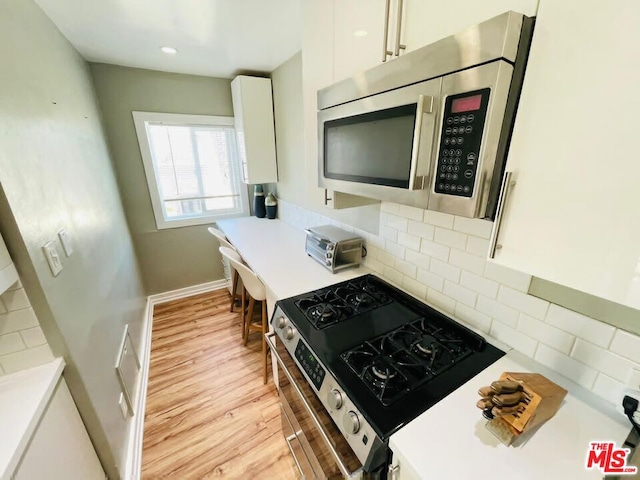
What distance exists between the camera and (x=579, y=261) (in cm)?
51

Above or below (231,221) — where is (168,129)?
above

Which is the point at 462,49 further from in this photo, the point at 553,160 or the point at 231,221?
the point at 231,221

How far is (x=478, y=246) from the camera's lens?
38.8 inches

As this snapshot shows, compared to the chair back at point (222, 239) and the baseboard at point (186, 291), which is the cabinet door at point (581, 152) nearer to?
the chair back at point (222, 239)

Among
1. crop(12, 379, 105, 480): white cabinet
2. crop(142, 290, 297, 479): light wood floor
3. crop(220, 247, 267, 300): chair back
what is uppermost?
crop(220, 247, 267, 300): chair back

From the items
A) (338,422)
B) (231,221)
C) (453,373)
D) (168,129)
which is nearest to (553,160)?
(453,373)

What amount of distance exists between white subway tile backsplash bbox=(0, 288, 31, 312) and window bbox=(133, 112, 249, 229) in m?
1.99

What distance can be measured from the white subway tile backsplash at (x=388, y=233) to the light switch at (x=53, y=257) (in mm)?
1459

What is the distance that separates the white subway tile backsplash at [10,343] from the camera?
3.04 ft

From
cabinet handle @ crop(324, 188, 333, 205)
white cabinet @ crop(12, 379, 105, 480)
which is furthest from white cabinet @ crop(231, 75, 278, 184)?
white cabinet @ crop(12, 379, 105, 480)

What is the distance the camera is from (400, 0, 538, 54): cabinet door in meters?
0.56

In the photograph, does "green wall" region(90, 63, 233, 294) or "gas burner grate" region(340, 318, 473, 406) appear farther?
"green wall" region(90, 63, 233, 294)

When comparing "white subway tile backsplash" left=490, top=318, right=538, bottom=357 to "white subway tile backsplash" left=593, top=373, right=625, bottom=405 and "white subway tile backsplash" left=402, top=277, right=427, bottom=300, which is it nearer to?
"white subway tile backsplash" left=593, top=373, right=625, bottom=405

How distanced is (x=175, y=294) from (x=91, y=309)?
180cm
